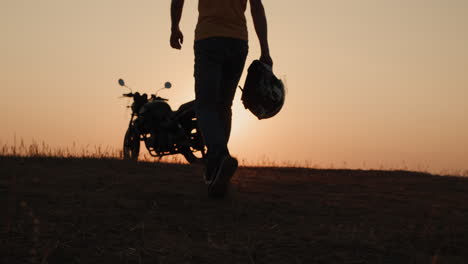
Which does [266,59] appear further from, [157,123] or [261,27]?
[157,123]

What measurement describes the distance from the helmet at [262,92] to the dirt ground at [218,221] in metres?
0.78

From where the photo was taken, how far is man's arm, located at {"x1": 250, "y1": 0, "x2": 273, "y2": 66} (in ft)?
16.0

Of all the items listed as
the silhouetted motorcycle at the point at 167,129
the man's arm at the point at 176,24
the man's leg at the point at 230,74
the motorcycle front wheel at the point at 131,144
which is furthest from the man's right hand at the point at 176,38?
the motorcycle front wheel at the point at 131,144

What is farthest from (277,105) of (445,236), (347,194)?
(445,236)

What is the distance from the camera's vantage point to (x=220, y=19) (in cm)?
451

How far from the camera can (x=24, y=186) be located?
506 centimetres

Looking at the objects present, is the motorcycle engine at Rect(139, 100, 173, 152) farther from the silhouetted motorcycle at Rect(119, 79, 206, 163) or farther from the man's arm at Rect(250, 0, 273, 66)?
the man's arm at Rect(250, 0, 273, 66)

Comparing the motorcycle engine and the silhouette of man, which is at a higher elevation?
the silhouette of man

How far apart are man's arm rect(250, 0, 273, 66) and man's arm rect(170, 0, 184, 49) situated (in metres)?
0.63

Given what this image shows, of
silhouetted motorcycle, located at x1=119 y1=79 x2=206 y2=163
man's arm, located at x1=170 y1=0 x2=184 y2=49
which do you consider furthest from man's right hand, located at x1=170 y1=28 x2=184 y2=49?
silhouetted motorcycle, located at x1=119 y1=79 x2=206 y2=163

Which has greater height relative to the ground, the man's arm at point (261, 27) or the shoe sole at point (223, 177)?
the man's arm at point (261, 27)

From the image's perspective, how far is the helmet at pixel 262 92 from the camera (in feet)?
16.4

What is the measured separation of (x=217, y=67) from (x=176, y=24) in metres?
0.59

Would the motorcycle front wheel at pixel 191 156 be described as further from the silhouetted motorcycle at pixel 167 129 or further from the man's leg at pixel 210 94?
the man's leg at pixel 210 94
